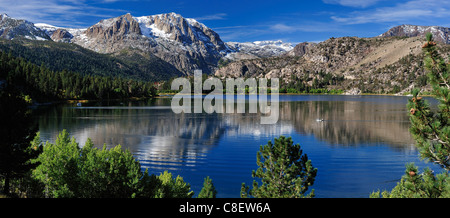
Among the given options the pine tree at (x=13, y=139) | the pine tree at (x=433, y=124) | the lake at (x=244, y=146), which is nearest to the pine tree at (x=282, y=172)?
the lake at (x=244, y=146)

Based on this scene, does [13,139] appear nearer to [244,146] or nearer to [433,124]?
[433,124]

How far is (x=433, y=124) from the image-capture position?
1255 cm

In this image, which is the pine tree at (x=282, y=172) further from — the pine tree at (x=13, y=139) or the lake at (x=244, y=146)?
the pine tree at (x=13, y=139)

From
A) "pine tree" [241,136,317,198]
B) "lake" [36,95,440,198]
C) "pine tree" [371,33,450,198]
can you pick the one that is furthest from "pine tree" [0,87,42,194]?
"pine tree" [371,33,450,198]

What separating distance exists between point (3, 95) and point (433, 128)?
31.8 m

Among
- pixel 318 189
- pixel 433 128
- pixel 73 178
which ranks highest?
pixel 433 128

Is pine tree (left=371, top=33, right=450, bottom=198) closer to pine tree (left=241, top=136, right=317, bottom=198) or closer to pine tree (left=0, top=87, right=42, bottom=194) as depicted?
pine tree (left=241, top=136, right=317, bottom=198)

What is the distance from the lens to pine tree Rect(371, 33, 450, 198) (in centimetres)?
1233

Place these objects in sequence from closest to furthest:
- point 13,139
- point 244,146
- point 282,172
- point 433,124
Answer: point 433,124 < point 282,172 < point 13,139 < point 244,146

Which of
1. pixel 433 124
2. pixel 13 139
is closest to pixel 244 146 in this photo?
pixel 13 139
